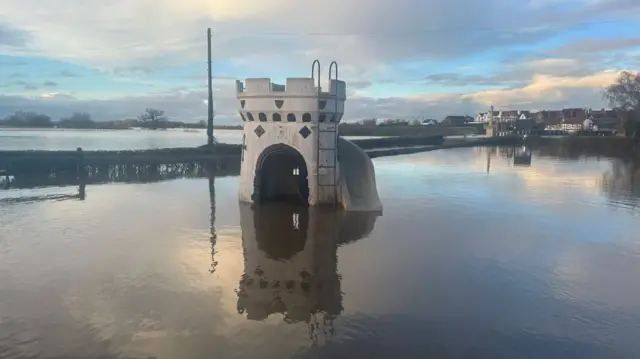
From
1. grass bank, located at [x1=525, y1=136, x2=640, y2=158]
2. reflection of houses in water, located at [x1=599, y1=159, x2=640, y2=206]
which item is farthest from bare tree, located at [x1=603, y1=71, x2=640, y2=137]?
reflection of houses in water, located at [x1=599, y1=159, x2=640, y2=206]

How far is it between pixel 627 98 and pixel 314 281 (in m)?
83.5

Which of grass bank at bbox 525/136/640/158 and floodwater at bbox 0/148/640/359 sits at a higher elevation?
grass bank at bbox 525/136/640/158

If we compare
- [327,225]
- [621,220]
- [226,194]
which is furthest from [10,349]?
[621,220]

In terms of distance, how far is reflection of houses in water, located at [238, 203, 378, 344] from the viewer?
9.66m

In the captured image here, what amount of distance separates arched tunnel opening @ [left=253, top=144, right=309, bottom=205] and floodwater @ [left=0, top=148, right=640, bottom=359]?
71.9 inches

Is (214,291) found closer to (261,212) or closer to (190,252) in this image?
(190,252)

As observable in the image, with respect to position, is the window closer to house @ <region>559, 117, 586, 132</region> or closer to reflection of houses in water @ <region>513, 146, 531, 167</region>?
reflection of houses in water @ <region>513, 146, 531, 167</region>

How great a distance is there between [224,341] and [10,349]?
330 cm

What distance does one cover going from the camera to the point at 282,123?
62.9ft

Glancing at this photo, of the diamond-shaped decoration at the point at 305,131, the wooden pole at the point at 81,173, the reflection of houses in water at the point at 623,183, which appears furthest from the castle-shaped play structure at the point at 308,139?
the reflection of houses in water at the point at 623,183

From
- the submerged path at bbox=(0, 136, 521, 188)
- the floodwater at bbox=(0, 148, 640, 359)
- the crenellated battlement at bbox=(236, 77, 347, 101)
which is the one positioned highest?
the crenellated battlement at bbox=(236, 77, 347, 101)

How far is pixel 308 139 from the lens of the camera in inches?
754

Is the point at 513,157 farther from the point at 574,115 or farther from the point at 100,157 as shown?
the point at 574,115

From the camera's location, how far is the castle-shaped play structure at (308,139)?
62.3 ft
